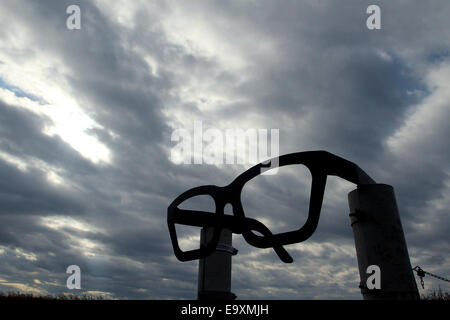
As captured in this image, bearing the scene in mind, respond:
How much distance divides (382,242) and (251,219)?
1860mm

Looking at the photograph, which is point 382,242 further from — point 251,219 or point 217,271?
point 217,271

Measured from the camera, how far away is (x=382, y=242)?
2.46 meters

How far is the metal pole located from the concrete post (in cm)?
193

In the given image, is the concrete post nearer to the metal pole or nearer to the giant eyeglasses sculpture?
the giant eyeglasses sculpture

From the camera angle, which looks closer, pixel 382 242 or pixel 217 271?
pixel 382 242

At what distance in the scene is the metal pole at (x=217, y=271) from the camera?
3.93 metres

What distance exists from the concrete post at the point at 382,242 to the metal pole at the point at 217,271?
1.93 metres

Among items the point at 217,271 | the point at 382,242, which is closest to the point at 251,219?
the point at 217,271

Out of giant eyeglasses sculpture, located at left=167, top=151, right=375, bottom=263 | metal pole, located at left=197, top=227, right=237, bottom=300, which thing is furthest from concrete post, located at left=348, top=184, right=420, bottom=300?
metal pole, located at left=197, top=227, right=237, bottom=300

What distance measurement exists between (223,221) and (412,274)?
2.31 metres

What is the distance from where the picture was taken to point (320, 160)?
3199mm

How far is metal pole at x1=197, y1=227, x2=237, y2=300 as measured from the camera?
393 cm
